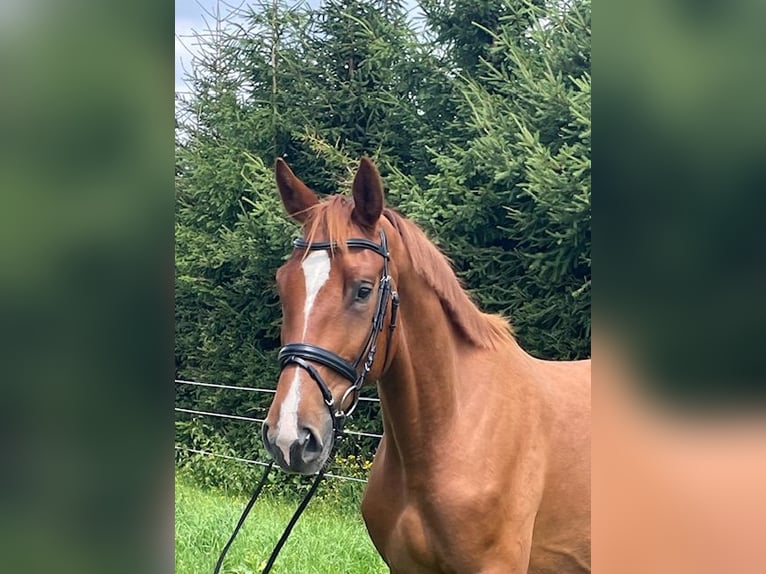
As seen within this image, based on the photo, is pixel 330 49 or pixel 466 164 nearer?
pixel 466 164

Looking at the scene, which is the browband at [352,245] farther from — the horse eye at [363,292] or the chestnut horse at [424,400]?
the horse eye at [363,292]

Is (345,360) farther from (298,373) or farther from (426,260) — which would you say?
(426,260)

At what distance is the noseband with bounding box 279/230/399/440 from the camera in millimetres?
1880

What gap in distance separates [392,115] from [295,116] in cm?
46

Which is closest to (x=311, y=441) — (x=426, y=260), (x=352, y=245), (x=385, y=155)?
(x=352, y=245)

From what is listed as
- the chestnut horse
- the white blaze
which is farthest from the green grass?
the white blaze

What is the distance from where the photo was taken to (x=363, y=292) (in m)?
1.97

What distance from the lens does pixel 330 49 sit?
289 centimetres

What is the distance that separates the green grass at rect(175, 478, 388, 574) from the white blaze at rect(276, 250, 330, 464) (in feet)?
3.37

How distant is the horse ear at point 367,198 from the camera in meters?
2.01

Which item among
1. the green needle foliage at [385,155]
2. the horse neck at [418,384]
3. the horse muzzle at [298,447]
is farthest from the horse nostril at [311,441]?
the green needle foliage at [385,155]
